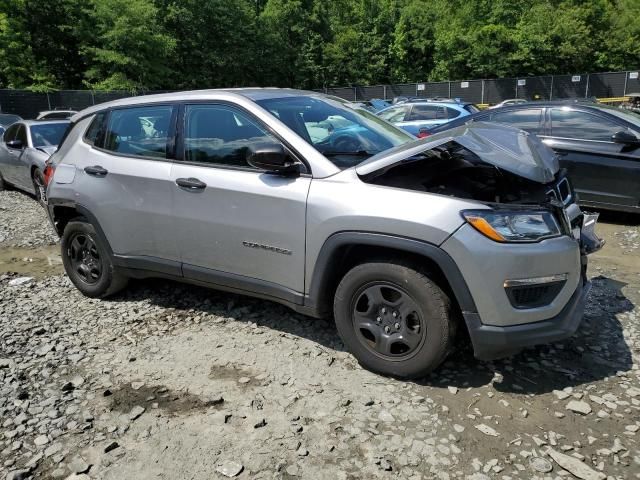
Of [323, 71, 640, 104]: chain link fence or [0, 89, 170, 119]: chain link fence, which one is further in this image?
[323, 71, 640, 104]: chain link fence

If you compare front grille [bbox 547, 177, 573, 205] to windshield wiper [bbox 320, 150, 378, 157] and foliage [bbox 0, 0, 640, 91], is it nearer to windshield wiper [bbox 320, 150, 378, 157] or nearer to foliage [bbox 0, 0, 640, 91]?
windshield wiper [bbox 320, 150, 378, 157]

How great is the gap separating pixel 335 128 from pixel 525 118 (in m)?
4.49

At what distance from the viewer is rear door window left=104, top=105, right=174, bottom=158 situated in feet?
13.1

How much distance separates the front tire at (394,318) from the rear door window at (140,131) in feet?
6.11

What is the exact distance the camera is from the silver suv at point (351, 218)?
2816 mm

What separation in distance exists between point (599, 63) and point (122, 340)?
48019 millimetres

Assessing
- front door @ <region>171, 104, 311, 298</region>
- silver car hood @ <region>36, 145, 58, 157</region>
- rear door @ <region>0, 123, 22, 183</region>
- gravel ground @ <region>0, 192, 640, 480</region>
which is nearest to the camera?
gravel ground @ <region>0, 192, 640, 480</region>

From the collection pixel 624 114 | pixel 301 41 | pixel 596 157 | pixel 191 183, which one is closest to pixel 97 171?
pixel 191 183

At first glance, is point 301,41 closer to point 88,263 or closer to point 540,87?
point 540,87

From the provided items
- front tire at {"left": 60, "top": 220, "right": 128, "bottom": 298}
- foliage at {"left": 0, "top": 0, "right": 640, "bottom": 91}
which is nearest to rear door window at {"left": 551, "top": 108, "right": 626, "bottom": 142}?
front tire at {"left": 60, "top": 220, "right": 128, "bottom": 298}

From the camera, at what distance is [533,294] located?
2.84 metres

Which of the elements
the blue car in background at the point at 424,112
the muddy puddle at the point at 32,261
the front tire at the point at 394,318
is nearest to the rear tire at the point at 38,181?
Result: the muddy puddle at the point at 32,261

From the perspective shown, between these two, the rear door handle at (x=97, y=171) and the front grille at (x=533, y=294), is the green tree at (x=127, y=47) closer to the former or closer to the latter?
the rear door handle at (x=97, y=171)

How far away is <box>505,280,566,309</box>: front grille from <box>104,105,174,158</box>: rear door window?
2.64 meters
